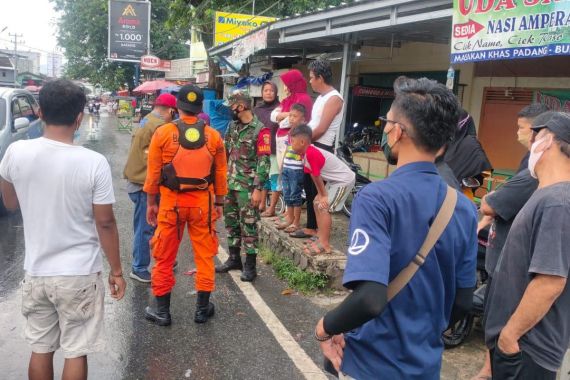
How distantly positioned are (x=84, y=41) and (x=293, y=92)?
38.2 metres

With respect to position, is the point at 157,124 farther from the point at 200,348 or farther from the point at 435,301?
the point at 435,301

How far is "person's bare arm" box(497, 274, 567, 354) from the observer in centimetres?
197

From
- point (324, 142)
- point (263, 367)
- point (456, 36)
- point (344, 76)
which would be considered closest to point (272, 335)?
point (263, 367)

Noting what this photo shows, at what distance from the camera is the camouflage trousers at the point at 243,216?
5.01 m

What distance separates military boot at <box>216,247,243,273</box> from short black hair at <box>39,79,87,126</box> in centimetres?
301

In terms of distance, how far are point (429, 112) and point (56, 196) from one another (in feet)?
6.26

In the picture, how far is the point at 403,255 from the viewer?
5.37 ft

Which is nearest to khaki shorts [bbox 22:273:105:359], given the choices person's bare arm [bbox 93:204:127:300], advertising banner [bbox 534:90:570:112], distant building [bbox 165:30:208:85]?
person's bare arm [bbox 93:204:127:300]

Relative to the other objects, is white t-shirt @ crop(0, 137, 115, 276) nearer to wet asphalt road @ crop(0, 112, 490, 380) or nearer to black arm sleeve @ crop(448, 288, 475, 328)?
wet asphalt road @ crop(0, 112, 490, 380)

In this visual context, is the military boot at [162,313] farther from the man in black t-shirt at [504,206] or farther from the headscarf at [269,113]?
the headscarf at [269,113]

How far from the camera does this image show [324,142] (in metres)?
5.25

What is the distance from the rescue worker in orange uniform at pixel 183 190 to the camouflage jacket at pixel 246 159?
866mm

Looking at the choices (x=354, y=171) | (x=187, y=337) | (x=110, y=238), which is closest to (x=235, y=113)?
(x=187, y=337)

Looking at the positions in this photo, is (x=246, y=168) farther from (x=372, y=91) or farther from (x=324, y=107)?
(x=372, y=91)
